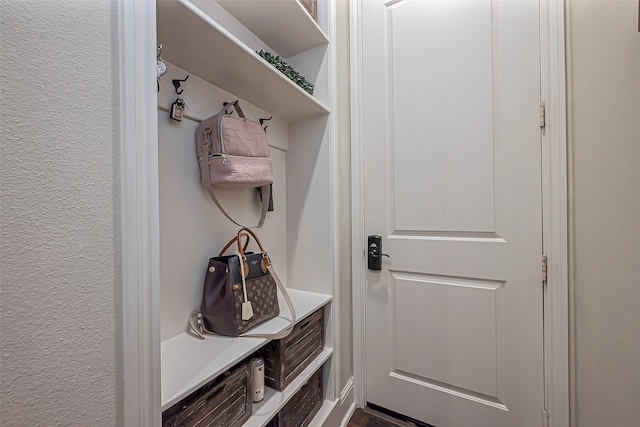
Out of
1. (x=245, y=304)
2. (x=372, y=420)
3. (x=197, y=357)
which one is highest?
(x=245, y=304)

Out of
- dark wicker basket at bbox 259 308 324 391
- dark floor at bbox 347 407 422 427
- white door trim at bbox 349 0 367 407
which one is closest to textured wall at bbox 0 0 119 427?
dark wicker basket at bbox 259 308 324 391

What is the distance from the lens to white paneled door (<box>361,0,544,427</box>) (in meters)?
1.12

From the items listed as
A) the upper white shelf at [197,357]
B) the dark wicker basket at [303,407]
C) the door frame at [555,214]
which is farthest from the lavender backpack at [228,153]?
the door frame at [555,214]

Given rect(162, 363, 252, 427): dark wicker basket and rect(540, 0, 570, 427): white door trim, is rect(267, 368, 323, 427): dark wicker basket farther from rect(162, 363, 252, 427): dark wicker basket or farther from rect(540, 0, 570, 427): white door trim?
rect(540, 0, 570, 427): white door trim

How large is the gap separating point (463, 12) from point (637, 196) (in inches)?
40.0

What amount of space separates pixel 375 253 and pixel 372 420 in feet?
2.80

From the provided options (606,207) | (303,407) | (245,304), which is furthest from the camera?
(303,407)

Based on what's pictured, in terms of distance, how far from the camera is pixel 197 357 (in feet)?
2.48

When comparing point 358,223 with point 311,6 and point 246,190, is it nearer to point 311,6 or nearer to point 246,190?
point 246,190

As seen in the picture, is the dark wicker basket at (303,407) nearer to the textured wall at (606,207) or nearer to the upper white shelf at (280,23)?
the textured wall at (606,207)

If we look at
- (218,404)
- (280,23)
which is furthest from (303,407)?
(280,23)

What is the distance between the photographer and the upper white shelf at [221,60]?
657 millimetres

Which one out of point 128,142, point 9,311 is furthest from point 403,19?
point 9,311

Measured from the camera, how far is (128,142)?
19.1 inches
